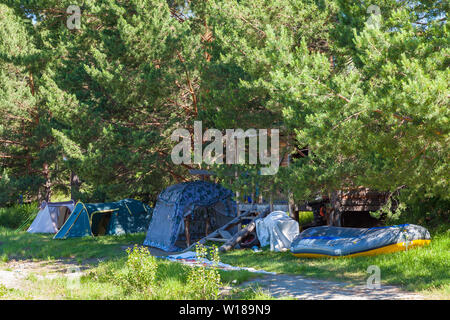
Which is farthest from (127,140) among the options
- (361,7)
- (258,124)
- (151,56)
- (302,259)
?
(361,7)

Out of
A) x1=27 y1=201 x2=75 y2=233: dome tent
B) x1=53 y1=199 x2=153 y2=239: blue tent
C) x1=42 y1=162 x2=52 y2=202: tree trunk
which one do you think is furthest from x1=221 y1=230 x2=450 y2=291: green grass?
x1=42 y1=162 x2=52 y2=202: tree trunk

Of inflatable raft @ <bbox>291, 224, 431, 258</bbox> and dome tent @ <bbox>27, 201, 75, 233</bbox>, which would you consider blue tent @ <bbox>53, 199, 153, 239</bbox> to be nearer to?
dome tent @ <bbox>27, 201, 75, 233</bbox>

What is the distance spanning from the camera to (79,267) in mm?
11945

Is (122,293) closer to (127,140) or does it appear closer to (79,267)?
(79,267)

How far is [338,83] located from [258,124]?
17.5 ft

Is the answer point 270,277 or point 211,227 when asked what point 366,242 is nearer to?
point 270,277

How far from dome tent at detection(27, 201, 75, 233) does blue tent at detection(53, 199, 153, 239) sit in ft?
7.65

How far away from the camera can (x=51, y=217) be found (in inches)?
823

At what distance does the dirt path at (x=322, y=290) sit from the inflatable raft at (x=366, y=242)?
1925 mm

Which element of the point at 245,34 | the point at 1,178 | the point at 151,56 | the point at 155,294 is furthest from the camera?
the point at 1,178

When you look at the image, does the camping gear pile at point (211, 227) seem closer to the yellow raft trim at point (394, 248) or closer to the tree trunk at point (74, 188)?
the yellow raft trim at point (394, 248)

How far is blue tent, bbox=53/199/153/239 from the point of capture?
18.2 m

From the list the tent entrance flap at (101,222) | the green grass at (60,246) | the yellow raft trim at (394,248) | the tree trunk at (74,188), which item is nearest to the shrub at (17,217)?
the tree trunk at (74,188)

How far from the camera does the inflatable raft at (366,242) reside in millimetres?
10375
